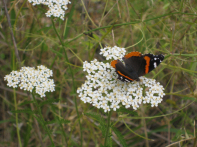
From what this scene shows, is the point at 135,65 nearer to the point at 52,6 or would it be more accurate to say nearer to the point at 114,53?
the point at 114,53

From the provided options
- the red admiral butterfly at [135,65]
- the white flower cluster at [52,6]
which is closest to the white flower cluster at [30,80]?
the white flower cluster at [52,6]

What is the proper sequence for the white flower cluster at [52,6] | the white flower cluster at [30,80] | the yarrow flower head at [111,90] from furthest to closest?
the white flower cluster at [52,6]
the white flower cluster at [30,80]
the yarrow flower head at [111,90]

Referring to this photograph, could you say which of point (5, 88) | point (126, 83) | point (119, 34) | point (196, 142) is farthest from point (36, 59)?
point (196, 142)

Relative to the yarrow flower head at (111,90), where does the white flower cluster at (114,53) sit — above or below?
above

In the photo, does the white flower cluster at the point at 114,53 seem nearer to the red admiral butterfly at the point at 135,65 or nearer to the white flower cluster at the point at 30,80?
the red admiral butterfly at the point at 135,65

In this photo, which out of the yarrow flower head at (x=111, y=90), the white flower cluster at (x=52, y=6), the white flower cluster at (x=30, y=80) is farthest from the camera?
the white flower cluster at (x=52, y=6)

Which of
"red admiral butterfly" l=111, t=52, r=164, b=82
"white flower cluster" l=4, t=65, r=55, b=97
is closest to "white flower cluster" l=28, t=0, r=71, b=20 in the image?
"white flower cluster" l=4, t=65, r=55, b=97

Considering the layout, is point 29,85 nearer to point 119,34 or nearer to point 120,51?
point 120,51
